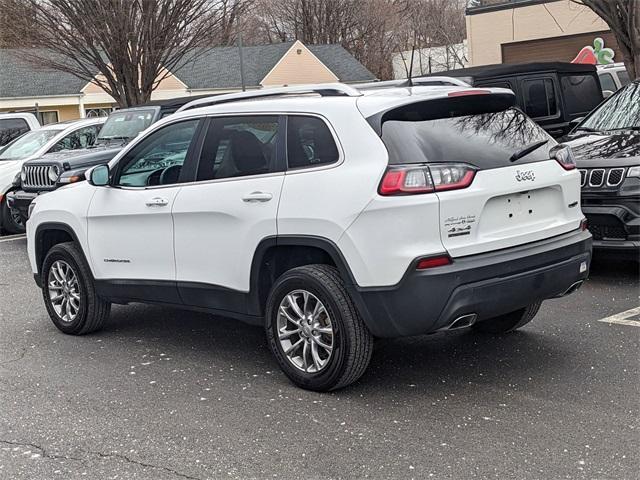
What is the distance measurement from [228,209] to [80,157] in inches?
269

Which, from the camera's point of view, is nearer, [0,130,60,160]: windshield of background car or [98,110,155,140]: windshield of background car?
[98,110,155,140]: windshield of background car

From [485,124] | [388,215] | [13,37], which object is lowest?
[388,215]

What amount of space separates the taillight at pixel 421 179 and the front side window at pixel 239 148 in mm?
914

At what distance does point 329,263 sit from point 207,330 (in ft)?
6.44

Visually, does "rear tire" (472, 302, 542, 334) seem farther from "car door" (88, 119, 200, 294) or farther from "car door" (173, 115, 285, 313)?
"car door" (88, 119, 200, 294)

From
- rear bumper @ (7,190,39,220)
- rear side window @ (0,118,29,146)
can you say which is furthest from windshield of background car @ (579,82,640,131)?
rear side window @ (0,118,29,146)

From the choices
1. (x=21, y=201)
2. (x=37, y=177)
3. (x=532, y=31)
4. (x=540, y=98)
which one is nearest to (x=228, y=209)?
(x=37, y=177)

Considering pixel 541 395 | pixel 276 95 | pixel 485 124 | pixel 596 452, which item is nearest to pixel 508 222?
pixel 485 124

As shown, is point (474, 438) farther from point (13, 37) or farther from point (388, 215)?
point (13, 37)

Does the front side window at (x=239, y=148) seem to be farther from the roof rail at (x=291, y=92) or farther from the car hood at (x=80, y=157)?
the car hood at (x=80, y=157)

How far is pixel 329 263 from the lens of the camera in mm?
5105

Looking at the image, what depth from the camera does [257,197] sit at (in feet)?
17.2

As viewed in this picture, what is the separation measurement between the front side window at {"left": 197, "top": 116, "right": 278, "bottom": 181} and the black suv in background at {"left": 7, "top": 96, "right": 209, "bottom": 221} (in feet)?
19.7

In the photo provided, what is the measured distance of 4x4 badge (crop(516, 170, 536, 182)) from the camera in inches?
195
